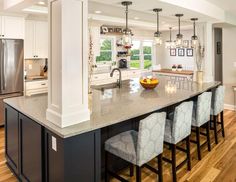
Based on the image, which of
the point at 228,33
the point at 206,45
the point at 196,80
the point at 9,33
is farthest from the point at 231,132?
the point at 9,33

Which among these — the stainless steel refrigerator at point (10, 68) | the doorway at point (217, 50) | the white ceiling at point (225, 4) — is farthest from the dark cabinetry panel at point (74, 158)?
the doorway at point (217, 50)

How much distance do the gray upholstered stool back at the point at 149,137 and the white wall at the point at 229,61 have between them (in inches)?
187

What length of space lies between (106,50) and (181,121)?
5.31 m

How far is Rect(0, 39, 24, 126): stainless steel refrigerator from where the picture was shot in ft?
15.6

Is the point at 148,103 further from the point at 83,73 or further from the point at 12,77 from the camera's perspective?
the point at 12,77

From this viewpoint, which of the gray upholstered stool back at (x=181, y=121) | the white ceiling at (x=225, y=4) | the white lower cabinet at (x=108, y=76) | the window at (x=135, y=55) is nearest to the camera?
the gray upholstered stool back at (x=181, y=121)

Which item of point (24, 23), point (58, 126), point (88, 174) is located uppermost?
point (24, 23)

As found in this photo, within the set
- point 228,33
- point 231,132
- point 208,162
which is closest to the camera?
point 208,162

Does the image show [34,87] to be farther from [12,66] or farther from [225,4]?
[225,4]

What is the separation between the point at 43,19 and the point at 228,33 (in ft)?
16.3

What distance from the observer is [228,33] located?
20.6 ft

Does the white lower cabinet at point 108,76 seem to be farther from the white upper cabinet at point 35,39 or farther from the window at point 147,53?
the white upper cabinet at point 35,39

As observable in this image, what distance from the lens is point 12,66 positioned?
192 inches

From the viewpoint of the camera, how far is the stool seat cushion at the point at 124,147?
2.33m
